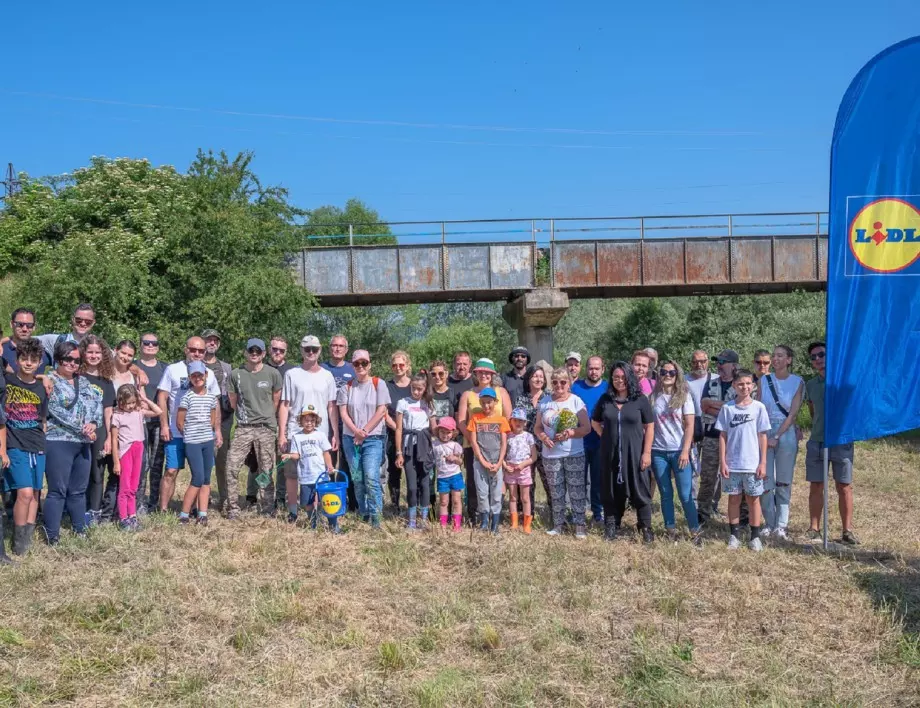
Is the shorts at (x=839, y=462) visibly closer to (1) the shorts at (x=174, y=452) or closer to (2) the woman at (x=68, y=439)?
(1) the shorts at (x=174, y=452)

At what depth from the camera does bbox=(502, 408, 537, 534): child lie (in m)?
8.49

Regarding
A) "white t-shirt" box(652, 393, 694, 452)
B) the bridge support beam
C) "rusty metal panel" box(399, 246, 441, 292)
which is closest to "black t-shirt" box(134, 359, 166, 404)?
"white t-shirt" box(652, 393, 694, 452)

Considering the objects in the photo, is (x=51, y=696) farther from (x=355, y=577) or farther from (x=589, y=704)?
(x=589, y=704)

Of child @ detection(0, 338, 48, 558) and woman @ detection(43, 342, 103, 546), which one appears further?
woman @ detection(43, 342, 103, 546)

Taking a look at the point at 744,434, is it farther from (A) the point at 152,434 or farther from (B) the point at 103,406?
(A) the point at 152,434

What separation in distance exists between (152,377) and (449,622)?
4697mm

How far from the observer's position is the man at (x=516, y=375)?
937cm

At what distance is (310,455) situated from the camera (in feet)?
27.9

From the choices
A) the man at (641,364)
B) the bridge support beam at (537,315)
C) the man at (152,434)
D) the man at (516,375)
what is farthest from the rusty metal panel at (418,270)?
the man at (641,364)

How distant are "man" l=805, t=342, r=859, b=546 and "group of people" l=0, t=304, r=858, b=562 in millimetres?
18

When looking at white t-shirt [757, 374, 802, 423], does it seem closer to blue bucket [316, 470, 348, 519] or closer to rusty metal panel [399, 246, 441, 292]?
blue bucket [316, 470, 348, 519]

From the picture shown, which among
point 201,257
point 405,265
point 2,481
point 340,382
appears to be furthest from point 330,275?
point 2,481

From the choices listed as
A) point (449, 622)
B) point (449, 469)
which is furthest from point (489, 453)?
point (449, 622)

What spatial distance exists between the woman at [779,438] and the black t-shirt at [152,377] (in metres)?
6.14
